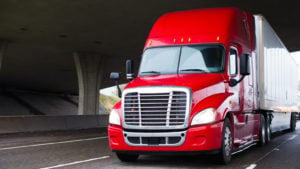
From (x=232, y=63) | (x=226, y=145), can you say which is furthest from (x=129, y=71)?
(x=226, y=145)

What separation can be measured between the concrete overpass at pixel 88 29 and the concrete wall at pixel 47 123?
18.8 ft

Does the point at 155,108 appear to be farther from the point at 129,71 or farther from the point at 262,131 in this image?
the point at 262,131

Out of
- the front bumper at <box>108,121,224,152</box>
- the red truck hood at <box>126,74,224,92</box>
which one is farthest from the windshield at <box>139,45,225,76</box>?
the front bumper at <box>108,121,224,152</box>

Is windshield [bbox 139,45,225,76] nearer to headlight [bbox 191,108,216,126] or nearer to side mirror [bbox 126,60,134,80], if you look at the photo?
side mirror [bbox 126,60,134,80]

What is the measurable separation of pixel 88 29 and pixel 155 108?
66.8ft

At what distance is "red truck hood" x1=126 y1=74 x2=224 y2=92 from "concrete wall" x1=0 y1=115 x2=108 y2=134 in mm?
11242

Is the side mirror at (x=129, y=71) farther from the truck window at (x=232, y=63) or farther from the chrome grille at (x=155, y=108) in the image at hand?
the truck window at (x=232, y=63)

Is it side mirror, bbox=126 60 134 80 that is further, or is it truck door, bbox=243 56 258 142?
truck door, bbox=243 56 258 142

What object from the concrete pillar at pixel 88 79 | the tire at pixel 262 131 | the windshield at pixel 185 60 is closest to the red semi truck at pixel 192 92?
the windshield at pixel 185 60

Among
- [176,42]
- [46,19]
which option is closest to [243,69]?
[176,42]

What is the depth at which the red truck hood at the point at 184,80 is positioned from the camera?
27.6 feet

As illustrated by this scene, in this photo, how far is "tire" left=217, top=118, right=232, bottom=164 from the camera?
8609 millimetres

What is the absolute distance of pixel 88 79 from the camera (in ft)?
118

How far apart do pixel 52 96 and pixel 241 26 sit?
225ft
